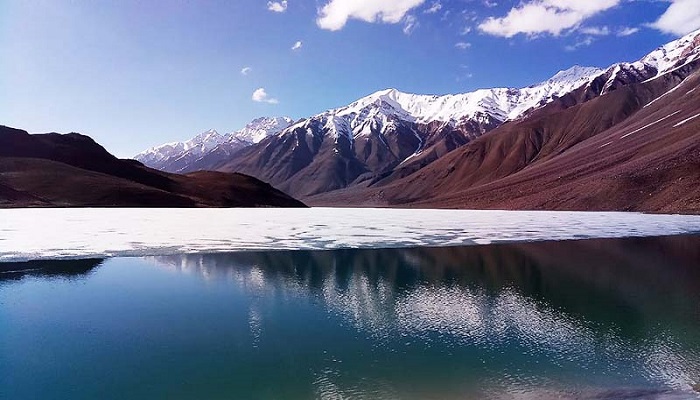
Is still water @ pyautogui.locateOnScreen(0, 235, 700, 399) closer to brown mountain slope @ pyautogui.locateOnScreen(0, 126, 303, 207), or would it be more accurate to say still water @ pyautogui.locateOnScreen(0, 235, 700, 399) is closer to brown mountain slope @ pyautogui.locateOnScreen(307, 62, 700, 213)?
brown mountain slope @ pyautogui.locateOnScreen(307, 62, 700, 213)

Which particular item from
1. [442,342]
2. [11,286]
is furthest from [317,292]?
[11,286]

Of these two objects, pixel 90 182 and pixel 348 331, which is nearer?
pixel 348 331

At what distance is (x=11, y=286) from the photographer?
1158 inches

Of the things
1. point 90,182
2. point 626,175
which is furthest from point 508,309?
point 90,182

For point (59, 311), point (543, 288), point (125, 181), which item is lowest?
point (543, 288)

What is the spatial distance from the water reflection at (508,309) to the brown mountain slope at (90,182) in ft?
361

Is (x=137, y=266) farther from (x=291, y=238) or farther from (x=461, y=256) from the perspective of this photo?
(x=461, y=256)

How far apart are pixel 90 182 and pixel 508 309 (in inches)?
5747

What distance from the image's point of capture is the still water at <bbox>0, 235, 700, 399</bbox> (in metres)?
15.2

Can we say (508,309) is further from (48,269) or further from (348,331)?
(48,269)

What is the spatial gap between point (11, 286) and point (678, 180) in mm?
126618

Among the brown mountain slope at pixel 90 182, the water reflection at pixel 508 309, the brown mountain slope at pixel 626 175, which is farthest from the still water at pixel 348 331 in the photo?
the brown mountain slope at pixel 90 182

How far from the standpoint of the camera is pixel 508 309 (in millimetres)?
24672

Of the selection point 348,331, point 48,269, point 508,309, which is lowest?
point 508,309
